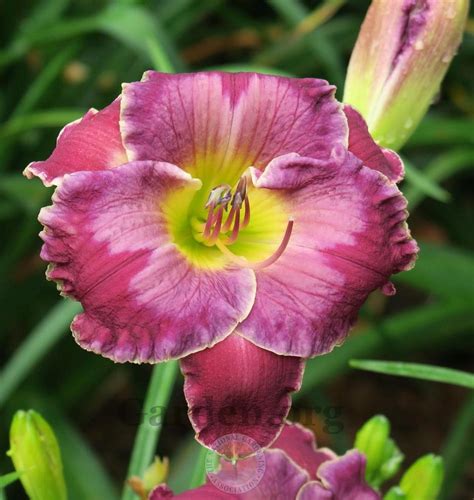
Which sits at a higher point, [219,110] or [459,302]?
[219,110]

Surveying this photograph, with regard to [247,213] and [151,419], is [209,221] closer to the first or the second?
[247,213]

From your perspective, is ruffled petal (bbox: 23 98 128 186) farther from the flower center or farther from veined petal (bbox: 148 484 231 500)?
veined petal (bbox: 148 484 231 500)

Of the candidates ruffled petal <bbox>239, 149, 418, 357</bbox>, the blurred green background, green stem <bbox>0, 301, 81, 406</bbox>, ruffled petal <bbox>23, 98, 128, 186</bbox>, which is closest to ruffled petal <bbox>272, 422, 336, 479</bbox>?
ruffled petal <bbox>239, 149, 418, 357</bbox>

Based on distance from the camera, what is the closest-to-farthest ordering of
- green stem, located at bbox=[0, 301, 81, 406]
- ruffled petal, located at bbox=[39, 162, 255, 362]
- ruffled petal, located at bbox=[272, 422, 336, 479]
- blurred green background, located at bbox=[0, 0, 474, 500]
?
ruffled petal, located at bbox=[39, 162, 255, 362] < ruffled petal, located at bbox=[272, 422, 336, 479] < green stem, located at bbox=[0, 301, 81, 406] < blurred green background, located at bbox=[0, 0, 474, 500]

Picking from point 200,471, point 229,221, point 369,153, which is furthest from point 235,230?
point 200,471

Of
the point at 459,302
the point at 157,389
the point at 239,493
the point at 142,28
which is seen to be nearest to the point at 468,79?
the point at 459,302

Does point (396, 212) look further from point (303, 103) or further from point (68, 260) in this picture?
point (68, 260)
